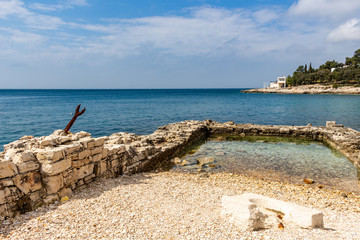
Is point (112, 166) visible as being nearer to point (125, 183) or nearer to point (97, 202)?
point (125, 183)

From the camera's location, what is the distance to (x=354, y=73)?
87.2 m

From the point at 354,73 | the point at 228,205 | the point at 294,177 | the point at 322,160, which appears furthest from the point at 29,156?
the point at 354,73

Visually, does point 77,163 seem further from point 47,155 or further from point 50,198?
point 50,198

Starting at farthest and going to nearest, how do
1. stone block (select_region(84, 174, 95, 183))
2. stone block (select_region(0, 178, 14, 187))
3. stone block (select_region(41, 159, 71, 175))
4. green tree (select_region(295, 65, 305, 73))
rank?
1. green tree (select_region(295, 65, 305, 73))
2. stone block (select_region(84, 174, 95, 183))
3. stone block (select_region(41, 159, 71, 175))
4. stone block (select_region(0, 178, 14, 187))

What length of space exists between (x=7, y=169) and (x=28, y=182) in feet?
2.27

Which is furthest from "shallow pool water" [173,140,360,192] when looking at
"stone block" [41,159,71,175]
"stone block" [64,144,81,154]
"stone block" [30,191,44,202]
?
"stone block" [30,191,44,202]

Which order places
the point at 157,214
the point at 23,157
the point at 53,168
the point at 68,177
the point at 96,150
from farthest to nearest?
1. the point at 96,150
2. the point at 68,177
3. the point at 53,168
4. the point at 23,157
5. the point at 157,214

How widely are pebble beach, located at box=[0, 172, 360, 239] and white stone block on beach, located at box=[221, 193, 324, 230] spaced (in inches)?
6.6

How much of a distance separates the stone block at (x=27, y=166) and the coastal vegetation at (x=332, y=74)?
105m

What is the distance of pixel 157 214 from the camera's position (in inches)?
249

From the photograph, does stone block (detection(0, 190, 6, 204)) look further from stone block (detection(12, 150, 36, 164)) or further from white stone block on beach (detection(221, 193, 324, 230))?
white stone block on beach (detection(221, 193, 324, 230))

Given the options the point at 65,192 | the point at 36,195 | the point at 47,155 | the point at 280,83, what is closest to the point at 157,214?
the point at 65,192

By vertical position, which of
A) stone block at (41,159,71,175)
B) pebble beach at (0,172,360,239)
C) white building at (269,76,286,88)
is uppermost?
white building at (269,76,286,88)

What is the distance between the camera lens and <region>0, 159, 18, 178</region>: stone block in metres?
5.83
